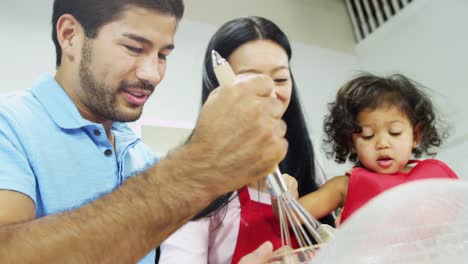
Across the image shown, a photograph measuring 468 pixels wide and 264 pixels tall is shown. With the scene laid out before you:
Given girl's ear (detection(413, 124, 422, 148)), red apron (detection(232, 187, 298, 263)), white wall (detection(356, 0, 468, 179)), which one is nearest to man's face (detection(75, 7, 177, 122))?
red apron (detection(232, 187, 298, 263))

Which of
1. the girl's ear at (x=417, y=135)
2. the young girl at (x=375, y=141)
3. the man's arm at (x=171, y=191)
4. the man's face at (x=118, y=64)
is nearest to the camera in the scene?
the man's arm at (x=171, y=191)

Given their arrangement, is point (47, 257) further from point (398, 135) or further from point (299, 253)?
point (398, 135)

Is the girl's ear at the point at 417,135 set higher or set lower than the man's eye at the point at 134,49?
lower

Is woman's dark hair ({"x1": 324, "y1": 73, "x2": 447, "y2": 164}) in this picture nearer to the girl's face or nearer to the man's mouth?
the girl's face

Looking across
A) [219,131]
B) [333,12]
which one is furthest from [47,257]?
[333,12]

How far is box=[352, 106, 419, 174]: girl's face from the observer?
85cm

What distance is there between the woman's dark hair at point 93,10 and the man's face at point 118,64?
1 centimetres

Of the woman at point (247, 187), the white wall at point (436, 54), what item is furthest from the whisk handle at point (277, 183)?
the white wall at point (436, 54)

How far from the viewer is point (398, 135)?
0.87m

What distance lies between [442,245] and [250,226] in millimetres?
461

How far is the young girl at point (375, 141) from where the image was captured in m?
0.83

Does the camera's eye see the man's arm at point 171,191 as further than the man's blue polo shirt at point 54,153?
No

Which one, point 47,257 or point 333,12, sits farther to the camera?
point 333,12

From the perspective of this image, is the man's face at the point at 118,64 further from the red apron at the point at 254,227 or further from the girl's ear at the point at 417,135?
the girl's ear at the point at 417,135
